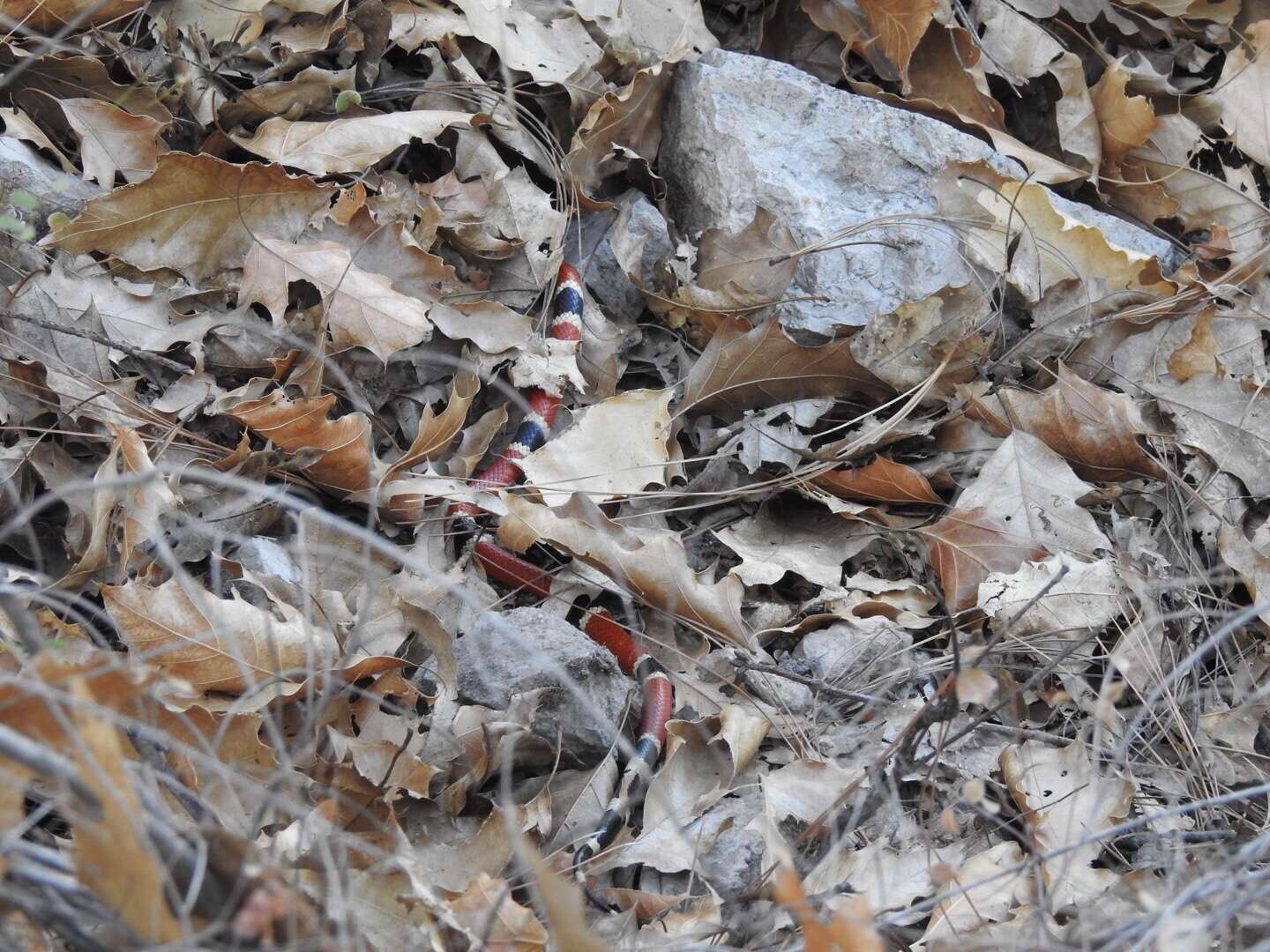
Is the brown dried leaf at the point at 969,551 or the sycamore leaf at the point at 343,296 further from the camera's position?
the sycamore leaf at the point at 343,296

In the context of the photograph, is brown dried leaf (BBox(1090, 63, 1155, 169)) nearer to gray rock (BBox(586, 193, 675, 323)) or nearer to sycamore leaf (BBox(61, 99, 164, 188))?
gray rock (BBox(586, 193, 675, 323))

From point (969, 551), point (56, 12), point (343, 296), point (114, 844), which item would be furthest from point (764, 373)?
point (114, 844)

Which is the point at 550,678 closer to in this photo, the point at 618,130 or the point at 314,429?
the point at 314,429

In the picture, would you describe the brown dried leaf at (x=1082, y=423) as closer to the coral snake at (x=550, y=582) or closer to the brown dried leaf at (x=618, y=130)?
the coral snake at (x=550, y=582)

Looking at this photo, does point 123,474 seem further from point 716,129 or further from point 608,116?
point 716,129

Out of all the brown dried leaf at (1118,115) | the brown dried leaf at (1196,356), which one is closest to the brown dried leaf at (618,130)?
the brown dried leaf at (1118,115)

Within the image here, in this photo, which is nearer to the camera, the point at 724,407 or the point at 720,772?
the point at 720,772

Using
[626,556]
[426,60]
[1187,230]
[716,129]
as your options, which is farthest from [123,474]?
[1187,230]
